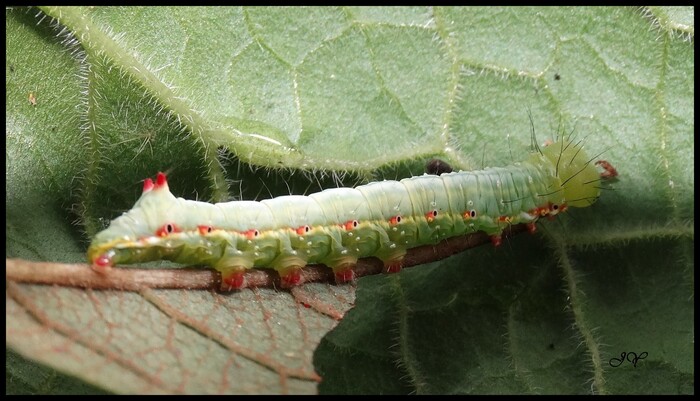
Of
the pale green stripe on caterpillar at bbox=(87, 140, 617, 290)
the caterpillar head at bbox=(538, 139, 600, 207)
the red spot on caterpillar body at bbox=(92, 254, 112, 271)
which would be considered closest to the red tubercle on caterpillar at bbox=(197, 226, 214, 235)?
the pale green stripe on caterpillar at bbox=(87, 140, 617, 290)

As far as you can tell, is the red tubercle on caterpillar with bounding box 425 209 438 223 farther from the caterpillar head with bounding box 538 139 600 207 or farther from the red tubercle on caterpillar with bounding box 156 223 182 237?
the red tubercle on caterpillar with bounding box 156 223 182 237

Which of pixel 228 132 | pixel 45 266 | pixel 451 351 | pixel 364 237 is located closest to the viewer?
pixel 45 266

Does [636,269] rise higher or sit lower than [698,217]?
lower

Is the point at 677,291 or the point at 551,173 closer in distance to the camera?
the point at 551,173

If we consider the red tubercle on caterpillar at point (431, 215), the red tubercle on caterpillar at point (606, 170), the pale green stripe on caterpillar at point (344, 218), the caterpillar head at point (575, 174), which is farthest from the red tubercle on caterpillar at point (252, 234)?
the red tubercle on caterpillar at point (606, 170)

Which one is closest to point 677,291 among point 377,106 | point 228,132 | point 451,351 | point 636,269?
point 636,269

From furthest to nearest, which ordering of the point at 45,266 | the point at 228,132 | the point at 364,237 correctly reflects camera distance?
1. the point at 228,132
2. the point at 364,237
3. the point at 45,266

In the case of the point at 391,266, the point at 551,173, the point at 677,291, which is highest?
the point at 551,173
